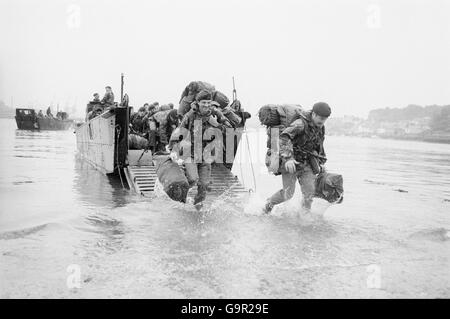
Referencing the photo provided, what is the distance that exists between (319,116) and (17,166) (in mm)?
11281

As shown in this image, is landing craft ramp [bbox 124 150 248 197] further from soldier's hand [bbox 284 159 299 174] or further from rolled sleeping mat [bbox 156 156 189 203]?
soldier's hand [bbox 284 159 299 174]

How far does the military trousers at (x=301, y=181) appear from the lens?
6145 mm

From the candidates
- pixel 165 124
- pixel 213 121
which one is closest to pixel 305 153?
pixel 213 121

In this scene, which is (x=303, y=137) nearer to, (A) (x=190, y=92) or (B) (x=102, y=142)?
(A) (x=190, y=92)

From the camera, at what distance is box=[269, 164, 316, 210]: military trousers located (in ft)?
20.2

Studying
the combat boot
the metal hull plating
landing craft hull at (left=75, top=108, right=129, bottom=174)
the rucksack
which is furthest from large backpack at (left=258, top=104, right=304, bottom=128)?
the metal hull plating

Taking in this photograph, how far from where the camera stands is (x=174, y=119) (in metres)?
12.0

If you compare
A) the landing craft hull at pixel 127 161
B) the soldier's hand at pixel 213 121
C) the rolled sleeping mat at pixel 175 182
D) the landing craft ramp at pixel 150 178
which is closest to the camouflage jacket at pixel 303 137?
the soldier's hand at pixel 213 121

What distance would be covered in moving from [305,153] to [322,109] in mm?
741

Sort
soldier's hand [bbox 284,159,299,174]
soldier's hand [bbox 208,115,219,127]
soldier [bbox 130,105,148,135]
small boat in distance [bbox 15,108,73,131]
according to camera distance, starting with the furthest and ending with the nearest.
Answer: small boat in distance [bbox 15,108,73,131] → soldier [bbox 130,105,148,135] → soldier's hand [bbox 208,115,219,127] → soldier's hand [bbox 284,159,299,174]

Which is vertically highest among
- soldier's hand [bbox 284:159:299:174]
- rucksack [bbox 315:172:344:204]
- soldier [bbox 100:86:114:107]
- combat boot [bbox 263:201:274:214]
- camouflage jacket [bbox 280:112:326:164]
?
soldier [bbox 100:86:114:107]

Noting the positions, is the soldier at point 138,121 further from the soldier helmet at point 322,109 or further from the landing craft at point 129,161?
the soldier helmet at point 322,109

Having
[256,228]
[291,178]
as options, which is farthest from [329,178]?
[256,228]
